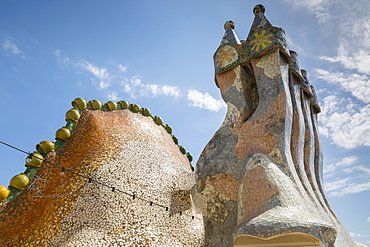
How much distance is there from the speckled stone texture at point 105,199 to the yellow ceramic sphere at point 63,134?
0.15m

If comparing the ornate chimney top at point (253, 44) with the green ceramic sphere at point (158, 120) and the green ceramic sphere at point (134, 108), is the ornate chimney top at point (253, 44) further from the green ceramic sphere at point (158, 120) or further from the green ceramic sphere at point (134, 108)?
the green ceramic sphere at point (158, 120)

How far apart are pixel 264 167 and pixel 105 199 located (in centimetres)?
307

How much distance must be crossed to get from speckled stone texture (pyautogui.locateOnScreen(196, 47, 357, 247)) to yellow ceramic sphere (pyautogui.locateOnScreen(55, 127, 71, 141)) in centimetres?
334

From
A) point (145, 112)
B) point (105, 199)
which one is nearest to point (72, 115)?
point (145, 112)

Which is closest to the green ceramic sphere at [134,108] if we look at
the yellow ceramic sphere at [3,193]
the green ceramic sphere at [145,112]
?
the green ceramic sphere at [145,112]

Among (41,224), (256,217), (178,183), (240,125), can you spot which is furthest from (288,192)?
(41,224)

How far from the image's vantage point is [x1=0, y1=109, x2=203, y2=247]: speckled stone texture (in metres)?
5.27

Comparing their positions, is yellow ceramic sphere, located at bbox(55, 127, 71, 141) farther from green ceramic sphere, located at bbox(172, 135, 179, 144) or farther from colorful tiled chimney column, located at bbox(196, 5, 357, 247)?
green ceramic sphere, located at bbox(172, 135, 179, 144)

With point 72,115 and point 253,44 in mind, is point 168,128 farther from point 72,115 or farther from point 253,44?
point 253,44

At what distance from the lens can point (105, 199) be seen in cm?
566

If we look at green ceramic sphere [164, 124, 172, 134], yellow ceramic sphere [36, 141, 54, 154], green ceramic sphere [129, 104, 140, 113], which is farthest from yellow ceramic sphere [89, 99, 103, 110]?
green ceramic sphere [164, 124, 172, 134]

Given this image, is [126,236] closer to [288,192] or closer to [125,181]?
[125,181]

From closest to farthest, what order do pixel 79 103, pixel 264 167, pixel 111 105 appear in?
1. pixel 264 167
2. pixel 79 103
3. pixel 111 105

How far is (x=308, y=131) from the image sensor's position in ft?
19.9
